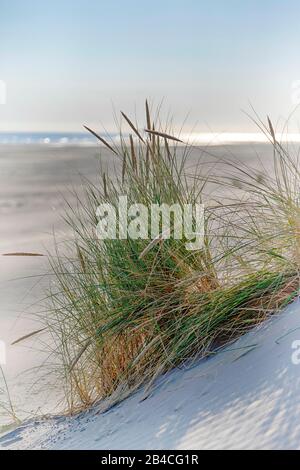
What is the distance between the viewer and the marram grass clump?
1.28 meters

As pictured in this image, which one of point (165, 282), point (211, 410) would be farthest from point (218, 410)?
point (165, 282)

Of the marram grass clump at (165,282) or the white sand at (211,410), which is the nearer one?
the white sand at (211,410)

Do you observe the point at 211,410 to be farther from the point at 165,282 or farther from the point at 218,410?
the point at 165,282

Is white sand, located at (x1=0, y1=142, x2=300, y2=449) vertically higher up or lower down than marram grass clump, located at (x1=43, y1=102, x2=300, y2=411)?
lower down

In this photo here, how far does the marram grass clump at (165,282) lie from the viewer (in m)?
1.28

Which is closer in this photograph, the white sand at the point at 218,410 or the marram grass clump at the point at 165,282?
the white sand at the point at 218,410

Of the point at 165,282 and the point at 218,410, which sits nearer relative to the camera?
the point at 218,410

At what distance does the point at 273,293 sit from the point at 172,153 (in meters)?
0.48

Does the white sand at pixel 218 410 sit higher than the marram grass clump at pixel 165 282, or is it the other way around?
the marram grass clump at pixel 165 282

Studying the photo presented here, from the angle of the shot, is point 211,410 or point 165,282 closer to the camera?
point 211,410

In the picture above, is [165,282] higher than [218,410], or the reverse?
[165,282]

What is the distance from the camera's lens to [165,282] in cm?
130

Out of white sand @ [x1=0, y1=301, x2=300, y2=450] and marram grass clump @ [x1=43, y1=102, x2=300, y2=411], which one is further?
marram grass clump @ [x1=43, y1=102, x2=300, y2=411]

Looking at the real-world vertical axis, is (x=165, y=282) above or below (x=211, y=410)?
above
